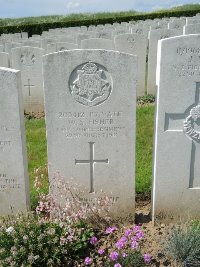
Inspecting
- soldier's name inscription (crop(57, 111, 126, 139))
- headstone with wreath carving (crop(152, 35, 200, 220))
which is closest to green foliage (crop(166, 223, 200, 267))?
headstone with wreath carving (crop(152, 35, 200, 220))

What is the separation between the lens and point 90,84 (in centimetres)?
380

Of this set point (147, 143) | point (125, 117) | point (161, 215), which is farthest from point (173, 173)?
point (147, 143)

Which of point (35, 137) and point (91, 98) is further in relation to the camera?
point (35, 137)

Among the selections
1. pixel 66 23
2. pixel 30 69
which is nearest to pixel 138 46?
pixel 30 69

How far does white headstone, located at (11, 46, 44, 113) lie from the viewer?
334 inches

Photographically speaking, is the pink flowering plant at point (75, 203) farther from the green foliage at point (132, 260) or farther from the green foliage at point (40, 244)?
the green foliage at point (132, 260)

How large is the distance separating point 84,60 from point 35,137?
149 inches

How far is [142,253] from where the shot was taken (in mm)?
3648

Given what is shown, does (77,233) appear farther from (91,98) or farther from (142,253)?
(91,98)

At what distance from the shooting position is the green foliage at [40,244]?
337cm

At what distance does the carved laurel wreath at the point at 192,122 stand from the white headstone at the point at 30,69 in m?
5.28

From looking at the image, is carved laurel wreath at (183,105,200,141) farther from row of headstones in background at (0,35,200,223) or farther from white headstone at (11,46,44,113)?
white headstone at (11,46,44,113)

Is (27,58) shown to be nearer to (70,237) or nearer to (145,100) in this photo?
(145,100)

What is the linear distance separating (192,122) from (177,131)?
182mm
